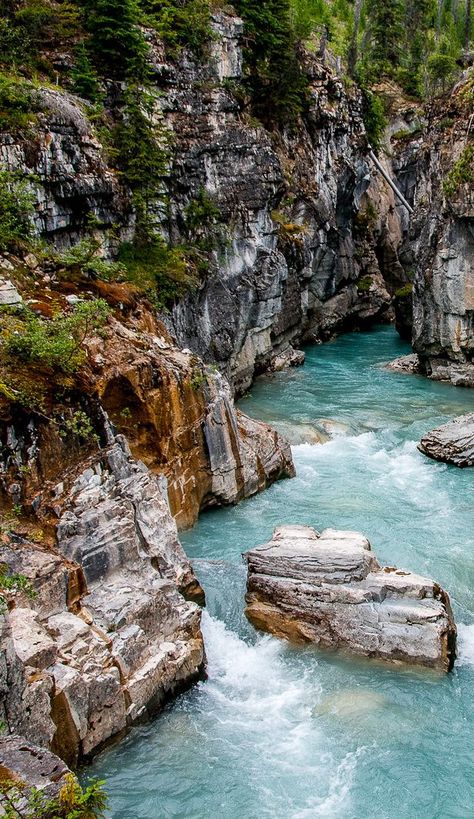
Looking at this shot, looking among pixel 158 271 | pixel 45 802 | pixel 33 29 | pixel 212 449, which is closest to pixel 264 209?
pixel 158 271

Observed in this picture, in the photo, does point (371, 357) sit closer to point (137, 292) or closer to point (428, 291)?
point (428, 291)

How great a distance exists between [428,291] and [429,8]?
40.6 metres

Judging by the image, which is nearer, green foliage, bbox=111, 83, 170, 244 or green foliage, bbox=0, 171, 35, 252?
green foliage, bbox=0, 171, 35, 252

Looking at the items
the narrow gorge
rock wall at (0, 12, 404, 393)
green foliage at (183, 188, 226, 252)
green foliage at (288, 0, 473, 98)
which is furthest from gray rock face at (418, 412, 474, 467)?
green foliage at (288, 0, 473, 98)

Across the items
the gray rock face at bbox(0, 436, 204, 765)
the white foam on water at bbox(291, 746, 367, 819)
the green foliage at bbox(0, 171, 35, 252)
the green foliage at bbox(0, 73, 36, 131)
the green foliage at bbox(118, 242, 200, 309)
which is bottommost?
the white foam on water at bbox(291, 746, 367, 819)

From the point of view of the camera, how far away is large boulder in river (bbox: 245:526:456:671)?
34.8 feet

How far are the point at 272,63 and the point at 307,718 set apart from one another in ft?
92.0

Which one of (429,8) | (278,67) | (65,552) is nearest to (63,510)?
(65,552)

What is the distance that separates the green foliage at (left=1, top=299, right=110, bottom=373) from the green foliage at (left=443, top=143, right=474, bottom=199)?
19.0 m

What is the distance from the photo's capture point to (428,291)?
97.1 ft

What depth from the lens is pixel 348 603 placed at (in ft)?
36.2

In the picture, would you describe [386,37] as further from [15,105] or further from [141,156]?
[15,105]

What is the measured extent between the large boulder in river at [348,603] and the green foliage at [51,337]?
508 cm

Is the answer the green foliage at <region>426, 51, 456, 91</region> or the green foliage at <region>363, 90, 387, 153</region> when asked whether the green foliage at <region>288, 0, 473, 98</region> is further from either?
the green foliage at <region>363, 90, 387, 153</region>
